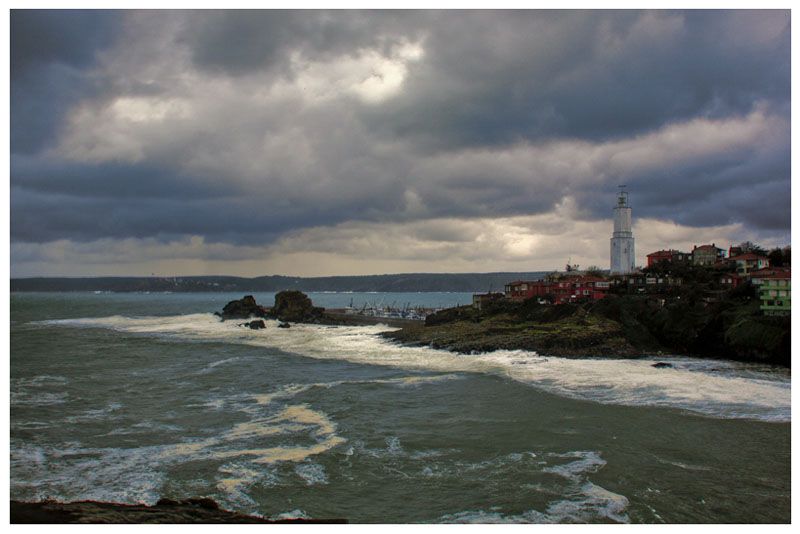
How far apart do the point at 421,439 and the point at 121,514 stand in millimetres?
12138

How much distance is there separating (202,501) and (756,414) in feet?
76.9

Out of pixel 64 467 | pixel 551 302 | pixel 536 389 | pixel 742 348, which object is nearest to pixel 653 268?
pixel 551 302

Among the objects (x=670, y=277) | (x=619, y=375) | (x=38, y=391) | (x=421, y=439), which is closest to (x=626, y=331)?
(x=619, y=375)

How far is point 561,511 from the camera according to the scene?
43.7 feet

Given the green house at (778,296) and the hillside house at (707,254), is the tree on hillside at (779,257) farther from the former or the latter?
the green house at (778,296)

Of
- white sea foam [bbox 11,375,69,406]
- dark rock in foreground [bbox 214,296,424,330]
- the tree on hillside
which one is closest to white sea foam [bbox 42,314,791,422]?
white sea foam [bbox 11,375,69,406]

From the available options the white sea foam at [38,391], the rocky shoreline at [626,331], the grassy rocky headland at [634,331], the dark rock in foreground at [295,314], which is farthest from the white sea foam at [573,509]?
the dark rock in foreground at [295,314]

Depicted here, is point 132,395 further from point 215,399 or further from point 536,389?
point 536,389

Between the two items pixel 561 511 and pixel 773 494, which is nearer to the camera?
pixel 561 511

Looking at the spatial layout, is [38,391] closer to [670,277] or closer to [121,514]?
[121,514]

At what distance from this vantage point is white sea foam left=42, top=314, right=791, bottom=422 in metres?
25.8

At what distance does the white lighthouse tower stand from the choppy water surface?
5481cm

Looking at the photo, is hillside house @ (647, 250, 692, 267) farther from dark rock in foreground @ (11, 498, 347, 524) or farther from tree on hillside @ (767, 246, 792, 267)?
dark rock in foreground @ (11, 498, 347, 524)

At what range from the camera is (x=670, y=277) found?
2825 inches
